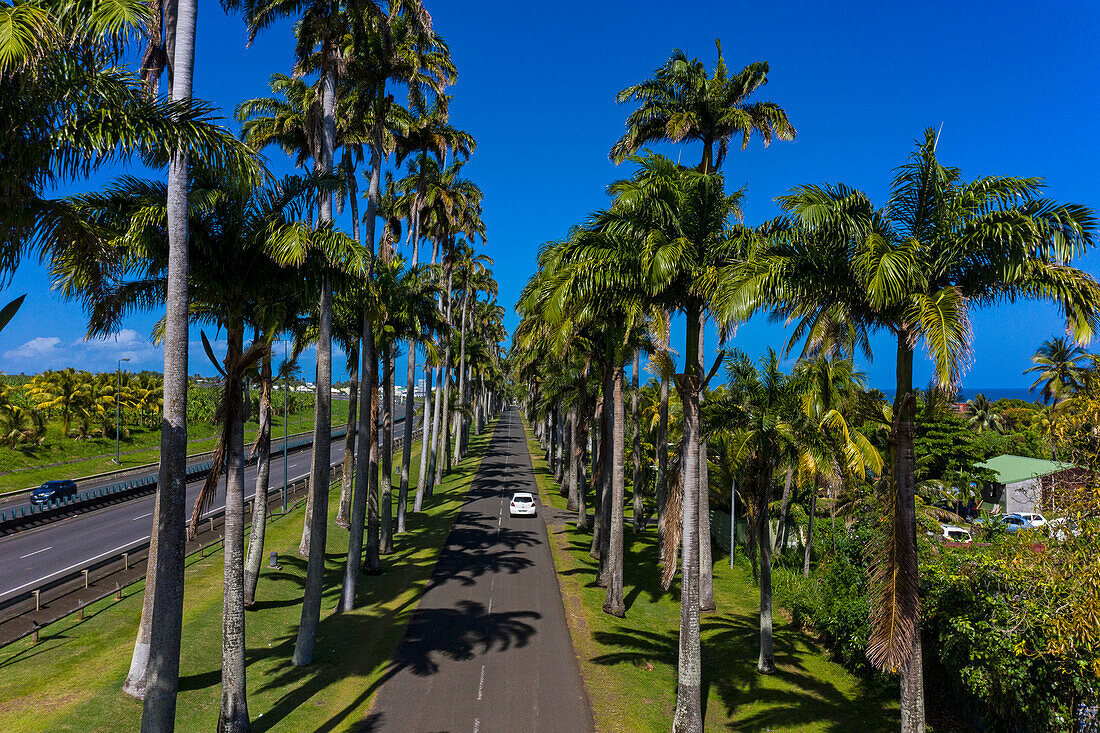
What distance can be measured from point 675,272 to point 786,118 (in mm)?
10415

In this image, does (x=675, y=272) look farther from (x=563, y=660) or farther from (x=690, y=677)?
(x=563, y=660)

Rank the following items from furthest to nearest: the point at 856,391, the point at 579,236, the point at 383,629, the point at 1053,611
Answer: the point at 856,391 → the point at 383,629 → the point at 579,236 → the point at 1053,611

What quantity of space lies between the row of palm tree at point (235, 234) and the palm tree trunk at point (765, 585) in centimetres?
1156

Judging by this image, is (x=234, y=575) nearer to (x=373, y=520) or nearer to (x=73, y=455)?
(x=373, y=520)

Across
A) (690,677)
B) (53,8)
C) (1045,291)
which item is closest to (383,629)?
(690,677)

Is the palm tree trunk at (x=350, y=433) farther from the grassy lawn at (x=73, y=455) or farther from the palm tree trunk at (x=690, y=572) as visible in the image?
the grassy lawn at (x=73, y=455)

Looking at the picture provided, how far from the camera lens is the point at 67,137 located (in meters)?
7.08

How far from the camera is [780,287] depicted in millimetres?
10219

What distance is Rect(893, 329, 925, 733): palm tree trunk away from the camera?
892 centimetres

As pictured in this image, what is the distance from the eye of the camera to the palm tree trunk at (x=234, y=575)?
11.8m

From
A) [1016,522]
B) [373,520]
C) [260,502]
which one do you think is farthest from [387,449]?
[1016,522]

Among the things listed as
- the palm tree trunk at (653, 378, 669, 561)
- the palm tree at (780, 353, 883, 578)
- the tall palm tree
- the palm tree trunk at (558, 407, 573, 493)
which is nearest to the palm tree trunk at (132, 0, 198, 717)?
the tall palm tree

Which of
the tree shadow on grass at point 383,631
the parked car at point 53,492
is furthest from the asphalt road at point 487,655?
the parked car at point 53,492

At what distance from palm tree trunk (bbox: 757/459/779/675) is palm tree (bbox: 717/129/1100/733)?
21.4 ft
